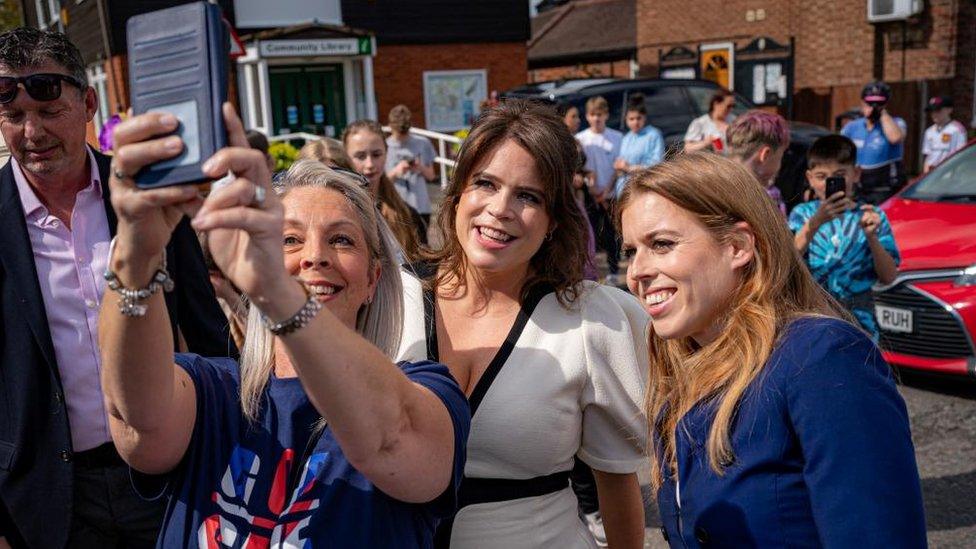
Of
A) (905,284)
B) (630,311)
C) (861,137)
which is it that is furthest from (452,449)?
(861,137)

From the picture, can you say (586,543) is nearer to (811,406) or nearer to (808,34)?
(811,406)

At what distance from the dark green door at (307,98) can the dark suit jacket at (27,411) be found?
1817cm

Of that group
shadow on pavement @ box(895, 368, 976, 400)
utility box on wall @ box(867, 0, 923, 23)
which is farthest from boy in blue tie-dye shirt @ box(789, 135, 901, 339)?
utility box on wall @ box(867, 0, 923, 23)

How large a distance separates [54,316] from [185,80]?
5.18 feet

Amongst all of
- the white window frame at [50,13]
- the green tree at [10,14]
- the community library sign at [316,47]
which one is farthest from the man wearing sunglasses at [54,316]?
the green tree at [10,14]

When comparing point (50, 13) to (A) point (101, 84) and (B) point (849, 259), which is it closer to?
(A) point (101, 84)

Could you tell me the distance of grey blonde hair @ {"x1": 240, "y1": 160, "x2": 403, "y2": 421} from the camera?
1.84 metres

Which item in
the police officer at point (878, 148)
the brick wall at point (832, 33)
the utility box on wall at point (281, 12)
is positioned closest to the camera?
the police officer at point (878, 148)

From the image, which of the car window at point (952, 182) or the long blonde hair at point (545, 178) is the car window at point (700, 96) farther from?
the long blonde hair at point (545, 178)

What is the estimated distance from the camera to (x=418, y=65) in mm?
21406

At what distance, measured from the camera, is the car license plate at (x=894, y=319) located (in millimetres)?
5684

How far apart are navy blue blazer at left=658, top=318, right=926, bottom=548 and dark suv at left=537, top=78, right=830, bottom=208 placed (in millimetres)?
9353

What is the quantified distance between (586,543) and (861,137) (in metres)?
8.67

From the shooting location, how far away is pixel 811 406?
5.05 ft
